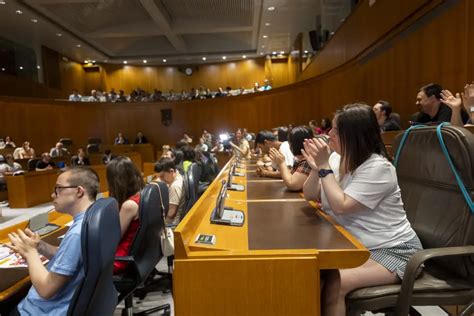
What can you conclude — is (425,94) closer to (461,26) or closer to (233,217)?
(461,26)

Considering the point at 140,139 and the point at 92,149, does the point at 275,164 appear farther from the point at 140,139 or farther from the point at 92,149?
the point at 140,139

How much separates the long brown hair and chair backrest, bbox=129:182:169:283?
170mm

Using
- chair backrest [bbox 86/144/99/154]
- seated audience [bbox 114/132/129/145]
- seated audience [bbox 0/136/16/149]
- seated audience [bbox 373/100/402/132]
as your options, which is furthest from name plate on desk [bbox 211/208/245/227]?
seated audience [bbox 114/132/129/145]

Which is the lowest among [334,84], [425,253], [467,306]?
[467,306]

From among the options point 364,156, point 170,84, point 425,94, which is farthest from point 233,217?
point 170,84

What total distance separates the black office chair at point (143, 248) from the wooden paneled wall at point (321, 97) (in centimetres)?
355

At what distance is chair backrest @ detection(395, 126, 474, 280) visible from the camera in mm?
1533

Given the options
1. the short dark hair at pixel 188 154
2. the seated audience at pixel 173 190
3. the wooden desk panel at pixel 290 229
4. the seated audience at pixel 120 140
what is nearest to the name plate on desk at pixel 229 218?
the wooden desk panel at pixel 290 229

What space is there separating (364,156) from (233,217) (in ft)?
2.09

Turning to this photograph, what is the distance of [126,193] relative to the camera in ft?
8.23

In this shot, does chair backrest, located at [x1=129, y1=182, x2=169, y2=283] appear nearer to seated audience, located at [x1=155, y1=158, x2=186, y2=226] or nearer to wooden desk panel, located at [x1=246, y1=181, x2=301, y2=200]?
wooden desk panel, located at [x1=246, y1=181, x2=301, y2=200]

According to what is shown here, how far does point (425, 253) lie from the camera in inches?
57.0

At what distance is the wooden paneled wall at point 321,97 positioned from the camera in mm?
4473

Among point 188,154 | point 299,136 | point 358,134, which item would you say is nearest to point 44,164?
point 188,154
